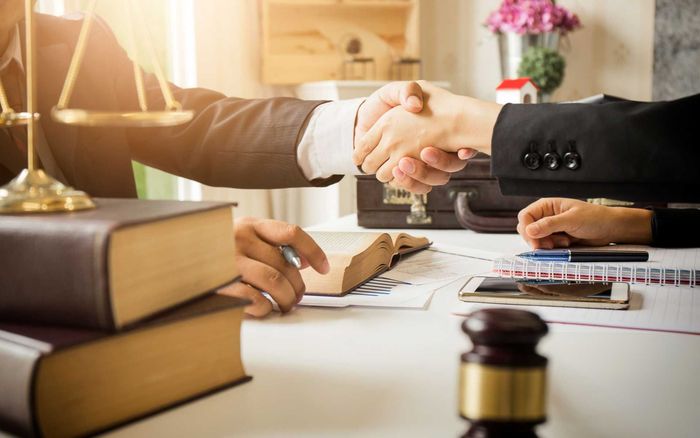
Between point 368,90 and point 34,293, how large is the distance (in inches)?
117

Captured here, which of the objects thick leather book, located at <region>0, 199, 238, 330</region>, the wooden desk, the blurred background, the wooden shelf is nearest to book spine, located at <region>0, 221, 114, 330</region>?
thick leather book, located at <region>0, 199, 238, 330</region>

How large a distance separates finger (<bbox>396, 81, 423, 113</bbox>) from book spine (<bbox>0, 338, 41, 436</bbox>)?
101cm

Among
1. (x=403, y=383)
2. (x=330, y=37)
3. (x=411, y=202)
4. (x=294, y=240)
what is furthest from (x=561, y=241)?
(x=330, y=37)

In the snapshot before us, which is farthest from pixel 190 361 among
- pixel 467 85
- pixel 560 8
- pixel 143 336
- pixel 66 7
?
pixel 467 85

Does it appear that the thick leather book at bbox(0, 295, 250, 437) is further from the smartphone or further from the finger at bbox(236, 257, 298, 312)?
the smartphone

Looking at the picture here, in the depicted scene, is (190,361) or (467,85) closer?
(190,361)

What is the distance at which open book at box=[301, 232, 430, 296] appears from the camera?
1.12 meters

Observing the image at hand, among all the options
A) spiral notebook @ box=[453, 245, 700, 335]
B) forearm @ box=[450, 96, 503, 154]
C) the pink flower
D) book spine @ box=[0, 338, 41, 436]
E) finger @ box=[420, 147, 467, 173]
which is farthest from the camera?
the pink flower

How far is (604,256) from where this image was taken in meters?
1.36

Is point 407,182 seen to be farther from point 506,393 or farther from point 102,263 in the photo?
point 506,393

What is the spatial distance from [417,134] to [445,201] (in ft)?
1.30

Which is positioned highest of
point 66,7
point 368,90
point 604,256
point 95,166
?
point 66,7

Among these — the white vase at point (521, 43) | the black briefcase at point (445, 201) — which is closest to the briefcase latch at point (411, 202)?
the black briefcase at point (445, 201)

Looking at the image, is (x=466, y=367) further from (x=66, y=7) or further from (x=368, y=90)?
(x=368, y=90)
